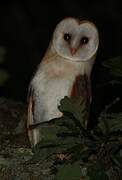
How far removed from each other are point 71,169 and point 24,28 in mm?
3288

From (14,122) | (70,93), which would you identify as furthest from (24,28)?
(70,93)

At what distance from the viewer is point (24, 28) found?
4973 mm

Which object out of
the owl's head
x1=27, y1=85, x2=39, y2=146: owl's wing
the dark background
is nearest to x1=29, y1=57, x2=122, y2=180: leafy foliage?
the owl's head

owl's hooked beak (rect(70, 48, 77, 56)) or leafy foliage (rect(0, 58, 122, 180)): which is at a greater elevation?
owl's hooked beak (rect(70, 48, 77, 56))

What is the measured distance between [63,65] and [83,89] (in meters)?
0.15

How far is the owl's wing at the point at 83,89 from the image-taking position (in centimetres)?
245

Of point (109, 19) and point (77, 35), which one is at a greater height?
point (77, 35)

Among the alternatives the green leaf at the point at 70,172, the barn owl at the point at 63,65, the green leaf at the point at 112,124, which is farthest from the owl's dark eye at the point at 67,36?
the green leaf at the point at 70,172

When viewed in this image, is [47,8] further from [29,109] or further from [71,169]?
[71,169]

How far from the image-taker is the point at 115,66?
1916 mm

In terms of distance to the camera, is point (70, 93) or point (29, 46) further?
point (29, 46)

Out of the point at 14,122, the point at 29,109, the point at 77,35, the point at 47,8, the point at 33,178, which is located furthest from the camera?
the point at 47,8

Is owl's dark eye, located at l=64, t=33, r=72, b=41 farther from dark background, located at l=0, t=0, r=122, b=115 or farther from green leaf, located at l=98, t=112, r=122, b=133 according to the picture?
dark background, located at l=0, t=0, r=122, b=115

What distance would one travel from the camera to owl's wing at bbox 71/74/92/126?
2.45m
